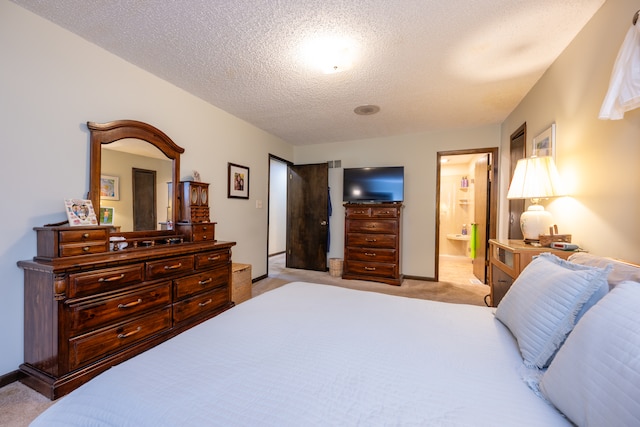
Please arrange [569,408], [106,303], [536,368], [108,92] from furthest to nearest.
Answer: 1. [108,92]
2. [106,303]
3. [536,368]
4. [569,408]

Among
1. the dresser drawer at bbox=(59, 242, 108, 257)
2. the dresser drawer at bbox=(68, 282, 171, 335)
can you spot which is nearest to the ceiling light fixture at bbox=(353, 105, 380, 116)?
the dresser drawer at bbox=(68, 282, 171, 335)

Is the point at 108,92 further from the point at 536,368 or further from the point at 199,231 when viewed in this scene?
the point at 536,368

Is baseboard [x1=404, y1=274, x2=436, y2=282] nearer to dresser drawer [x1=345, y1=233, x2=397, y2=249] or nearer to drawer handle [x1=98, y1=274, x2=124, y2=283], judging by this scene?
dresser drawer [x1=345, y1=233, x2=397, y2=249]

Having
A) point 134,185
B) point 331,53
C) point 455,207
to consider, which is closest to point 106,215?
point 134,185

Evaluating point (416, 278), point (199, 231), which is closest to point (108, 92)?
point (199, 231)

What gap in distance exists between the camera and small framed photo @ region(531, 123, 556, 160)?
7.57 feet

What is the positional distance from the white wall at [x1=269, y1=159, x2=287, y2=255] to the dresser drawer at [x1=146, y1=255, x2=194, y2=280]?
445cm

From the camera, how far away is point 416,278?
183 inches

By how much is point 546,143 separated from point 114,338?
391 cm

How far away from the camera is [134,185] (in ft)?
8.27

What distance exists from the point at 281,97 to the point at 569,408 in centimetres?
Result: 333

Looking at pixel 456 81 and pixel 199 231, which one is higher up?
pixel 456 81

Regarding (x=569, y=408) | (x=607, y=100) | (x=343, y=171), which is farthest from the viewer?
(x=343, y=171)

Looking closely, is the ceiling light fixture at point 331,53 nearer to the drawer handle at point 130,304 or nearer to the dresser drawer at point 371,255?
the drawer handle at point 130,304
